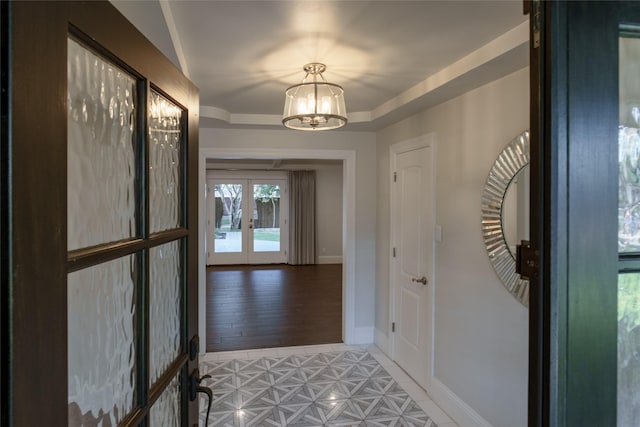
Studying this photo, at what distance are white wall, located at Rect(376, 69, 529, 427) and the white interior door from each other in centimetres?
15

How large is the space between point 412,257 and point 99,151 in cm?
296

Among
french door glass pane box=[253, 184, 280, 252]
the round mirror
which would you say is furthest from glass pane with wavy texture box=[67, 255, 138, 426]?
french door glass pane box=[253, 184, 280, 252]

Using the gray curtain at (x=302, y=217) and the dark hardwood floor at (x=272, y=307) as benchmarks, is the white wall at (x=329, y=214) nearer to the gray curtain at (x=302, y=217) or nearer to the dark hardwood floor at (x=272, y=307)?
the gray curtain at (x=302, y=217)

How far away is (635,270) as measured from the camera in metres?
0.69

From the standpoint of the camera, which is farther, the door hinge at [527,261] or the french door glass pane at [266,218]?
the french door glass pane at [266,218]

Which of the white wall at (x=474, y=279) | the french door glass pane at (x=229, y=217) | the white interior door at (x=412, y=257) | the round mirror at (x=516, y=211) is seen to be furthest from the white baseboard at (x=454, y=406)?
the french door glass pane at (x=229, y=217)

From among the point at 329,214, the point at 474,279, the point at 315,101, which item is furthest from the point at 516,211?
the point at 329,214

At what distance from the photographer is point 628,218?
69 cm

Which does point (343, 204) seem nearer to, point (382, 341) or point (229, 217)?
point (382, 341)

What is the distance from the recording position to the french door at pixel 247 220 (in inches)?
355

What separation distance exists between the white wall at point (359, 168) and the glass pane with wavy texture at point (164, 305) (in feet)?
9.70

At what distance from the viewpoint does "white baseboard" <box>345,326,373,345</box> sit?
418cm

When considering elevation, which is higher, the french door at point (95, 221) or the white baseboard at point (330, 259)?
the french door at point (95, 221)

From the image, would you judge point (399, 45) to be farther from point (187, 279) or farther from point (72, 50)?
point (72, 50)
